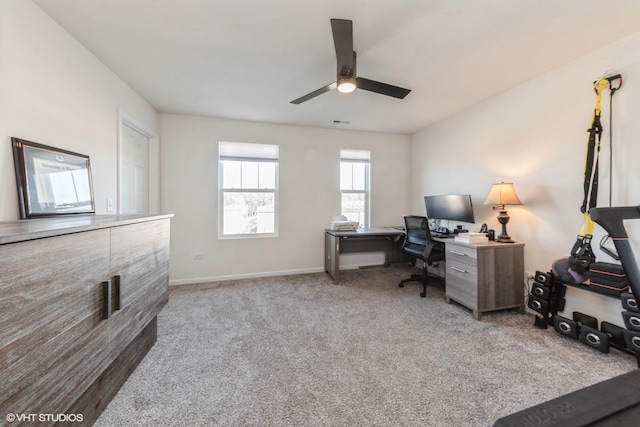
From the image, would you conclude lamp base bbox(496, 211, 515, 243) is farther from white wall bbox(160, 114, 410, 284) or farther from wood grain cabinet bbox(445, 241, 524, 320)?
white wall bbox(160, 114, 410, 284)

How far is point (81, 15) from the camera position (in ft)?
5.62

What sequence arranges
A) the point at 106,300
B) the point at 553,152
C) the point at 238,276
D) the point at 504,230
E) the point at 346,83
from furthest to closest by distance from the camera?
the point at 238,276, the point at 504,230, the point at 553,152, the point at 346,83, the point at 106,300

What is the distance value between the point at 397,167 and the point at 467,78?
213 cm

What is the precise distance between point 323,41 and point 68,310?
2305 millimetres

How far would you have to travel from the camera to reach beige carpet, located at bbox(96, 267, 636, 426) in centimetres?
142

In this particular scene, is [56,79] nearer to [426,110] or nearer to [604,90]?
[426,110]

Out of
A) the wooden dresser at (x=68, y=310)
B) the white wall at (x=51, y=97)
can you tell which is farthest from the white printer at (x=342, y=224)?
the white wall at (x=51, y=97)

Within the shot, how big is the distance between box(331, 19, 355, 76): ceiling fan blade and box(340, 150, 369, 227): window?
2507mm

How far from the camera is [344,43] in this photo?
5.57ft

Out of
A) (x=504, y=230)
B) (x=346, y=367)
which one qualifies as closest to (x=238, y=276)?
(x=346, y=367)

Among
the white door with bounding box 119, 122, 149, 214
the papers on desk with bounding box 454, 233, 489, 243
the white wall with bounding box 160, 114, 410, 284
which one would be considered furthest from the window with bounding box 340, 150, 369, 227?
the white door with bounding box 119, 122, 149, 214

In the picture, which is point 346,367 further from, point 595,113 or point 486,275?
point 595,113

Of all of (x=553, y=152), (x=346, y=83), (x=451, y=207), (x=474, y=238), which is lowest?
(x=474, y=238)

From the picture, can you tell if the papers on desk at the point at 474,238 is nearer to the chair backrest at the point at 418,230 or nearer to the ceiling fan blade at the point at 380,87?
the chair backrest at the point at 418,230
